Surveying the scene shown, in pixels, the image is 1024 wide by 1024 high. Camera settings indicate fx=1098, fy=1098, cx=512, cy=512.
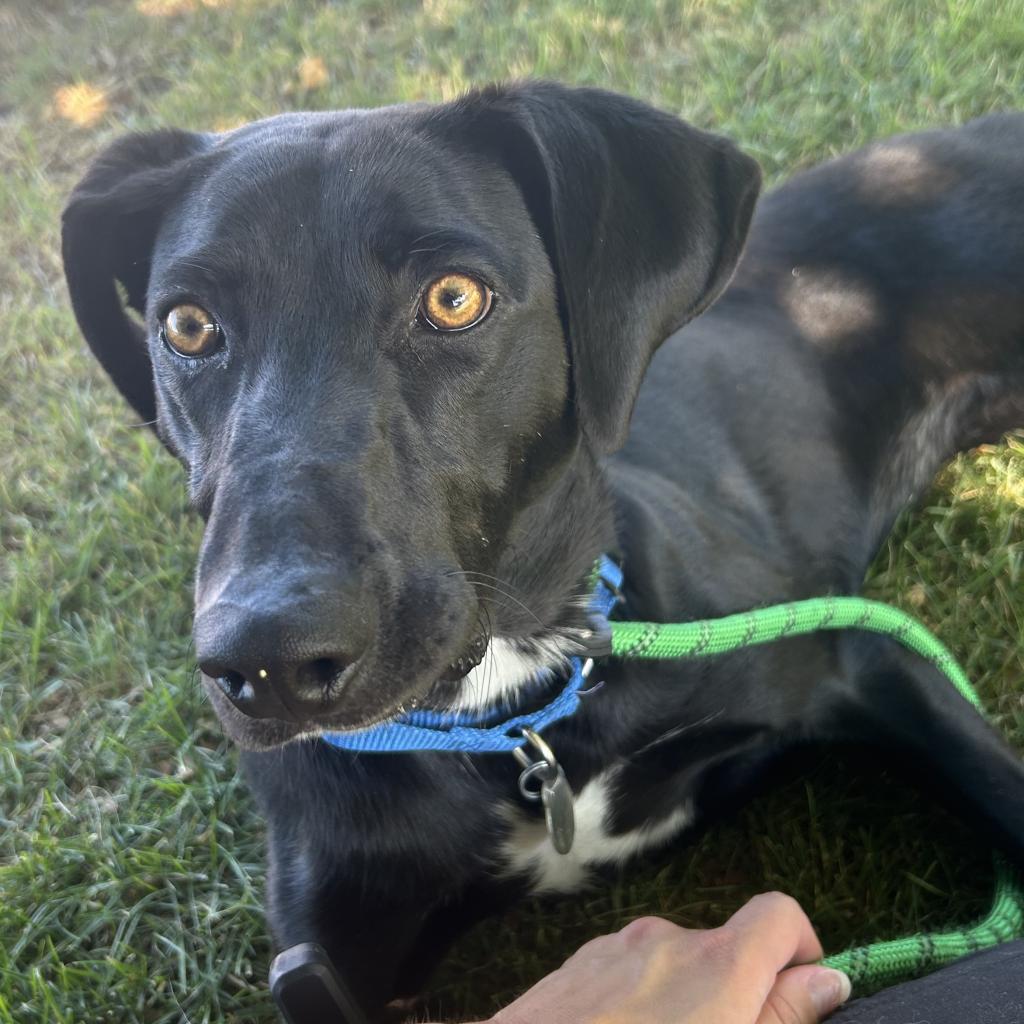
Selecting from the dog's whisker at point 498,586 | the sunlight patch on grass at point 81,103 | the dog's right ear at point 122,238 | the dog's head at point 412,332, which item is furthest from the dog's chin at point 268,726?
the sunlight patch on grass at point 81,103

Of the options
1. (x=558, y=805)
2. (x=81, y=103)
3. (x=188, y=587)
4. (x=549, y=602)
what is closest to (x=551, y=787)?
(x=558, y=805)

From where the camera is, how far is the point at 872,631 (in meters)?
1.98

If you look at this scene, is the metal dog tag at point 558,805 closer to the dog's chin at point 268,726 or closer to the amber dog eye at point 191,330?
the dog's chin at point 268,726

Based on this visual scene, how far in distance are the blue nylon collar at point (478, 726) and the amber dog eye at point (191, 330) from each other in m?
0.59

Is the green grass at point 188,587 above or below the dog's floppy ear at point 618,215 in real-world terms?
below

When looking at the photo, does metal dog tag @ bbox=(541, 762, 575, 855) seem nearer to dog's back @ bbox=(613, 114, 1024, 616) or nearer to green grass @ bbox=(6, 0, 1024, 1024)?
green grass @ bbox=(6, 0, 1024, 1024)

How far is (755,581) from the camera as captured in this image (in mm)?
2115

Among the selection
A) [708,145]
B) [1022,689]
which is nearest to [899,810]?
[1022,689]

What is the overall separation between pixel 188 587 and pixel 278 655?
173 cm

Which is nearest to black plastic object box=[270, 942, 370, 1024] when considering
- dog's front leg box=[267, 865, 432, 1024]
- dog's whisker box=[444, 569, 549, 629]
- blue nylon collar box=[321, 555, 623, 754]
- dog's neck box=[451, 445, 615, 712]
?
dog's front leg box=[267, 865, 432, 1024]

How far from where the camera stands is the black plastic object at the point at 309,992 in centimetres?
151

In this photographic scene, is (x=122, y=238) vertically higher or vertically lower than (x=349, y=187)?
lower

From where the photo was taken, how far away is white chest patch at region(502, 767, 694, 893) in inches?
72.1

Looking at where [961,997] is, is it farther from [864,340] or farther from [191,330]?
[864,340]
